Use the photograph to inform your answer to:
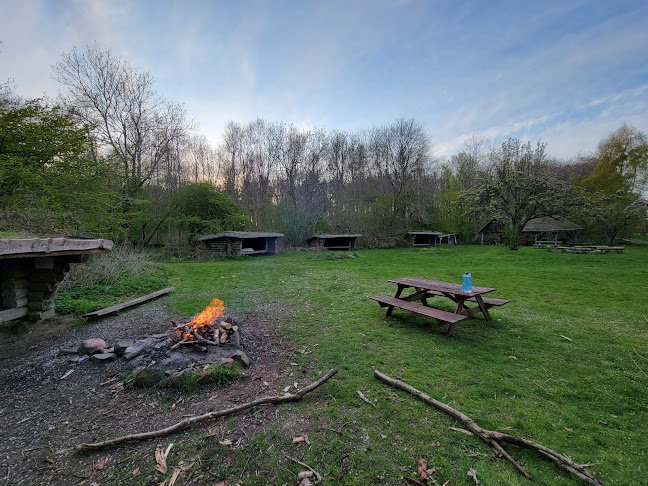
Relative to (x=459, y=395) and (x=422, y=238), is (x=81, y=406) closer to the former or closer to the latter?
(x=459, y=395)

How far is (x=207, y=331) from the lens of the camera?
12.9 feet

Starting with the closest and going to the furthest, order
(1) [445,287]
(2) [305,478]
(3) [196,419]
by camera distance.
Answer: (2) [305,478] < (3) [196,419] < (1) [445,287]

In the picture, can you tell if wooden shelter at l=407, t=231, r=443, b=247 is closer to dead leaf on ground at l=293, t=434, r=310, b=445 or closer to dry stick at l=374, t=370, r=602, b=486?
dry stick at l=374, t=370, r=602, b=486

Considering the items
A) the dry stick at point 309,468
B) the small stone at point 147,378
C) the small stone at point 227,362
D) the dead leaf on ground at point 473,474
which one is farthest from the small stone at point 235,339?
the dead leaf on ground at point 473,474

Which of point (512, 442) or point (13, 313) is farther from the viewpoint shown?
point (13, 313)

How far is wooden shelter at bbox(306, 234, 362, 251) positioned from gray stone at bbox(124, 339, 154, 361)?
751 inches

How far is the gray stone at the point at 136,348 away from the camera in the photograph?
3.53 metres

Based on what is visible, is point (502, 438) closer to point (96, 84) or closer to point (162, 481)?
point (162, 481)

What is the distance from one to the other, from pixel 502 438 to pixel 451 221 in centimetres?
3275

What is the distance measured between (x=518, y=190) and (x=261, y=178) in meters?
21.0

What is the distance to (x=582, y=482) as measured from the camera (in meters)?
1.82

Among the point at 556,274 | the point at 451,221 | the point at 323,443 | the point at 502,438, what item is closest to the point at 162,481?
the point at 323,443

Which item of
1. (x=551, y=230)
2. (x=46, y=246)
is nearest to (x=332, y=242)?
(x=551, y=230)

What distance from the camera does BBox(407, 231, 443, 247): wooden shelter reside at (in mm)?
26875
